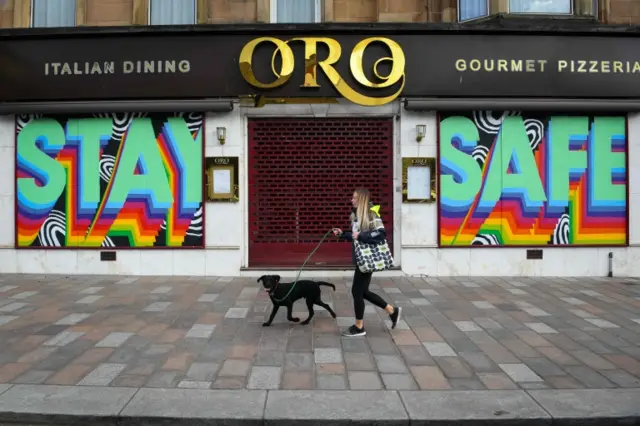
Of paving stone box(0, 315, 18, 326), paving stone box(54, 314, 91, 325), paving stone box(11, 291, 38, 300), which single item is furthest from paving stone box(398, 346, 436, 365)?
paving stone box(11, 291, 38, 300)

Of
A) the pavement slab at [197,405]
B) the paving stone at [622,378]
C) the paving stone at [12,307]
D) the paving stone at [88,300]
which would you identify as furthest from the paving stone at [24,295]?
the paving stone at [622,378]

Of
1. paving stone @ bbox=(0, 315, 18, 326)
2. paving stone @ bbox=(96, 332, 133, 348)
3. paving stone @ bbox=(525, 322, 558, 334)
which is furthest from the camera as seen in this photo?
paving stone @ bbox=(0, 315, 18, 326)

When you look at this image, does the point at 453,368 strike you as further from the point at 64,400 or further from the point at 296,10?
the point at 296,10

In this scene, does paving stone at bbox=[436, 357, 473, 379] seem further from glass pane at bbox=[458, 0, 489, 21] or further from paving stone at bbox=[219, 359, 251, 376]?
glass pane at bbox=[458, 0, 489, 21]

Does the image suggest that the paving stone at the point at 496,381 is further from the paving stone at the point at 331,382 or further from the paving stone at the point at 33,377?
the paving stone at the point at 33,377

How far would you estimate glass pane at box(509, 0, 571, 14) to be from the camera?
1080 cm

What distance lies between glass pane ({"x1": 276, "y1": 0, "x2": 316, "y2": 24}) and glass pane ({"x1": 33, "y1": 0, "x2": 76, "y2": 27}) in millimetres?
4696

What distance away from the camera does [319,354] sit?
554 centimetres

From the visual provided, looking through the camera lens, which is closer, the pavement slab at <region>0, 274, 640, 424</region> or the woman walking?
the pavement slab at <region>0, 274, 640, 424</region>

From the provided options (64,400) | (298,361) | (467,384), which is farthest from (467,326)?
(64,400)

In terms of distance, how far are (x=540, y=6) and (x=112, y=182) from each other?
33.1 ft

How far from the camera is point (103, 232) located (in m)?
10.7

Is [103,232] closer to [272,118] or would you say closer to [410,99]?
[272,118]

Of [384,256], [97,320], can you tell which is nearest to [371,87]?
[384,256]
